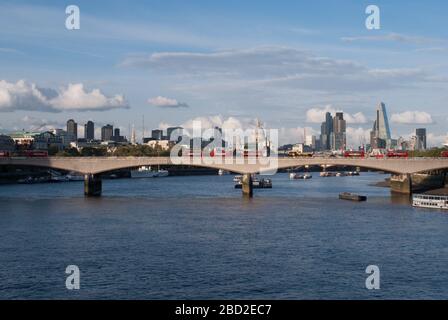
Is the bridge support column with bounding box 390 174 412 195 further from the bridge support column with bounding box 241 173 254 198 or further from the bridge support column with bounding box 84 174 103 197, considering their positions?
the bridge support column with bounding box 84 174 103 197

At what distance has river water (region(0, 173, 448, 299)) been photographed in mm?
20562

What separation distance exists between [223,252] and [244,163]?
106 ft

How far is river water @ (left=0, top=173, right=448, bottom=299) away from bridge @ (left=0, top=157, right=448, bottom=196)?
40.6ft

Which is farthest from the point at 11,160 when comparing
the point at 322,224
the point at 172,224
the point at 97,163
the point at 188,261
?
the point at 188,261

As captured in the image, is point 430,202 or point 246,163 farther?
point 246,163

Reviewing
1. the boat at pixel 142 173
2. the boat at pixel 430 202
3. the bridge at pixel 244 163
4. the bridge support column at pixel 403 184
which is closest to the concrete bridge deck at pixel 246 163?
the bridge at pixel 244 163

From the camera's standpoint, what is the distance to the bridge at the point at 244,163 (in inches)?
2297

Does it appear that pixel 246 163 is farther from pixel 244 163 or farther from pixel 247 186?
pixel 247 186

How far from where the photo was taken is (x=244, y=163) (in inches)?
2330

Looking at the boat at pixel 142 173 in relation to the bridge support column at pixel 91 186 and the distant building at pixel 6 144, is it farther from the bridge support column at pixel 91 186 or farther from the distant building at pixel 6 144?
the bridge support column at pixel 91 186

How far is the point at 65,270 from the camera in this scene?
75.6ft

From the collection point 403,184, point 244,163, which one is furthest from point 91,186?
point 403,184

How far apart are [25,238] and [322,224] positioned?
604 inches
